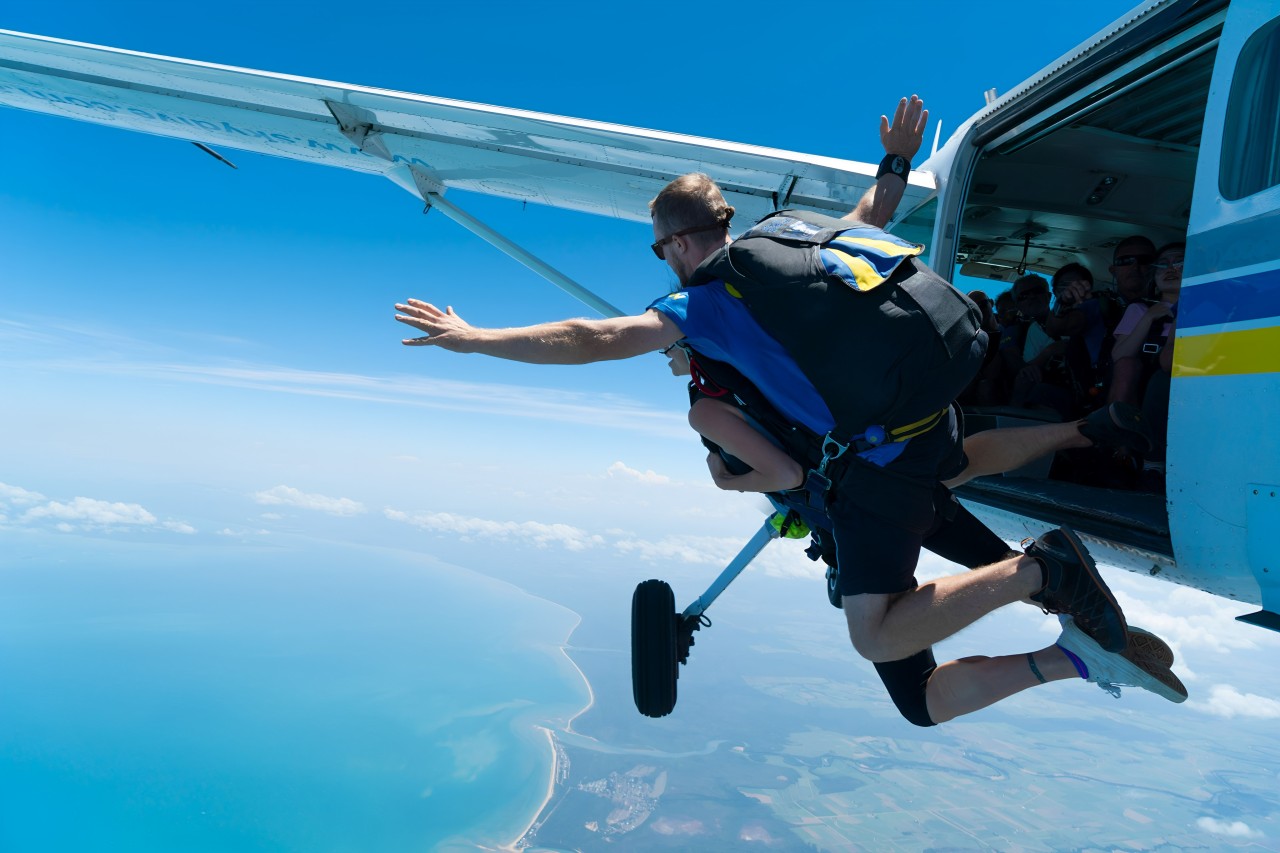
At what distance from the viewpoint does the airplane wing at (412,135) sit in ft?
15.5

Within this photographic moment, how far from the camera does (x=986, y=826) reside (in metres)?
103

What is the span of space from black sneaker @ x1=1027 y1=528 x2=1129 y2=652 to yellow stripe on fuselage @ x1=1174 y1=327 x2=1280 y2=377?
2.30ft

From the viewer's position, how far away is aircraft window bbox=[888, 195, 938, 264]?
4438 millimetres

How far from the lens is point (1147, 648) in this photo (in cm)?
233

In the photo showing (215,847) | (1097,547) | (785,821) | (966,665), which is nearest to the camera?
(966,665)

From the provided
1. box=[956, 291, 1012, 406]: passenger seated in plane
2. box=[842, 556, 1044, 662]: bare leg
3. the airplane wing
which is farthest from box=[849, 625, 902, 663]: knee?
the airplane wing

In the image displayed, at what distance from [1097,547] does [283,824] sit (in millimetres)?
131743

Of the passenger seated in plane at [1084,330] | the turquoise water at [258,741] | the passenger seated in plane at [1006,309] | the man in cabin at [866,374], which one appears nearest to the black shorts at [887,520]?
the man in cabin at [866,374]

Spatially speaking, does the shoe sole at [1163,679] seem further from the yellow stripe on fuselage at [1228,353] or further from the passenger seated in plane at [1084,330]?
the passenger seated in plane at [1084,330]

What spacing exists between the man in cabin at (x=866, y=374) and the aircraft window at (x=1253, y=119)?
3.22 ft

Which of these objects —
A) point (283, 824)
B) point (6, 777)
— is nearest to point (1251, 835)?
point (283, 824)

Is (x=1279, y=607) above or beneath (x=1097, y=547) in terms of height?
beneath

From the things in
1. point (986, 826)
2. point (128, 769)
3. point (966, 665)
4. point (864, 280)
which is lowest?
point (986, 826)

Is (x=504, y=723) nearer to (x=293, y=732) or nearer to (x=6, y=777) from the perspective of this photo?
(x=293, y=732)
